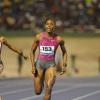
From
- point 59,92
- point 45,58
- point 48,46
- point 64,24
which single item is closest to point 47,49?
point 48,46

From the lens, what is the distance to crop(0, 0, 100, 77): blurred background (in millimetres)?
41125

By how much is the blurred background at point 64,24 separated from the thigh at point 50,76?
2842 centimetres

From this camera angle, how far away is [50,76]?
1169cm

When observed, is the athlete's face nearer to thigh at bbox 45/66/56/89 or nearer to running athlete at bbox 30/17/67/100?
running athlete at bbox 30/17/67/100

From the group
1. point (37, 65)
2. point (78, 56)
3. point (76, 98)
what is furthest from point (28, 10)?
point (37, 65)

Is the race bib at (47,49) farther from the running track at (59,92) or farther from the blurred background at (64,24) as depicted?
the blurred background at (64,24)

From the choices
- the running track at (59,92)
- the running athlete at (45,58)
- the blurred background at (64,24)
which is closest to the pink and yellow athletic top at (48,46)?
the running athlete at (45,58)

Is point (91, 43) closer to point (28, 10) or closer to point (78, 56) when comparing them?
point (78, 56)

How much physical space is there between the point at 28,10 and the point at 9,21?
5.51 feet

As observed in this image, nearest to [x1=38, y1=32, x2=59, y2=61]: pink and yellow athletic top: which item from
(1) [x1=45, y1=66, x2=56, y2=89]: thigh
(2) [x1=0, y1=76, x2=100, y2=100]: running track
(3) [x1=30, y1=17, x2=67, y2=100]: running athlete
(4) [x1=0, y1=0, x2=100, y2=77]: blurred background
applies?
(3) [x1=30, y1=17, x2=67, y2=100]: running athlete

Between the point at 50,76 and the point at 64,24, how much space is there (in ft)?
98.6

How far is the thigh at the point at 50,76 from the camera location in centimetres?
1160

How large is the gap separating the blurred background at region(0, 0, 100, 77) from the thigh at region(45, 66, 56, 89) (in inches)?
1119

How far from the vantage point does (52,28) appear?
455 inches
